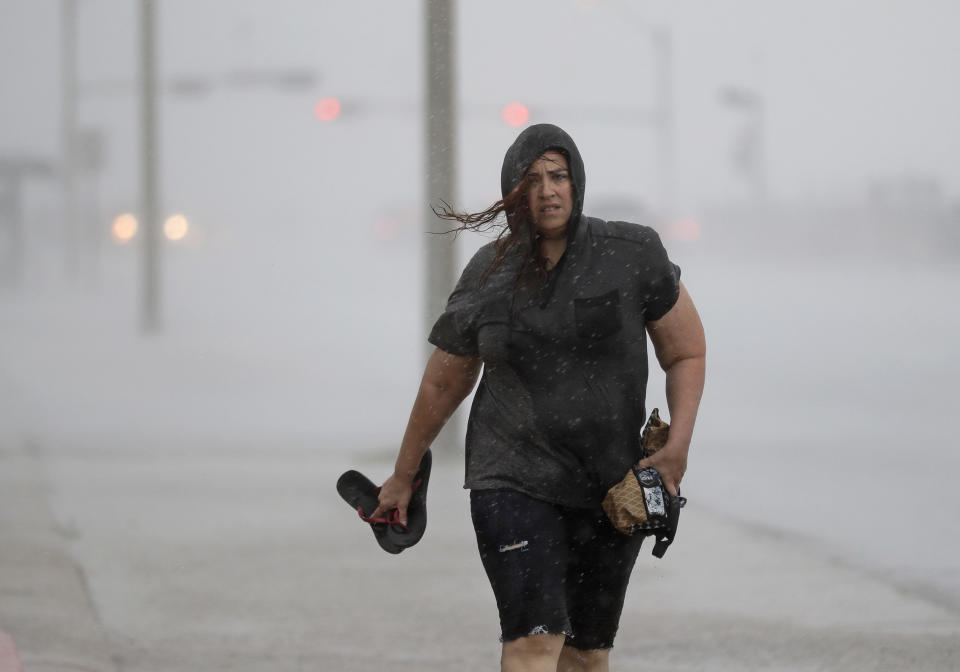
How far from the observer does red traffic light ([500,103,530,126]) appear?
388 inches

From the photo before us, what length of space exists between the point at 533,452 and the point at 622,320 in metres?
0.37

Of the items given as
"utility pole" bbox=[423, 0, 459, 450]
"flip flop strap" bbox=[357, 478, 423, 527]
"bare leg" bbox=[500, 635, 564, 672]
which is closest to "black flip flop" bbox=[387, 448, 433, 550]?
"flip flop strap" bbox=[357, 478, 423, 527]

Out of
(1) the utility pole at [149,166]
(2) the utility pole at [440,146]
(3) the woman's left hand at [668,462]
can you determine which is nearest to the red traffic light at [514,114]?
(2) the utility pole at [440,146]

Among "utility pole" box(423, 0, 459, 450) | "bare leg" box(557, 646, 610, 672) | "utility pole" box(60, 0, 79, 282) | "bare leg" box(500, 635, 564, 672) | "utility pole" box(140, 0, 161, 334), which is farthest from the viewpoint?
"utility pole" box(60, 0, 79, 282)

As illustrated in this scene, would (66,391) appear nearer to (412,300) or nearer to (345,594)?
(345,594)

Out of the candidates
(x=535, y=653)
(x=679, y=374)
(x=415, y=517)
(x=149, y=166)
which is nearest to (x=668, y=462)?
Answer: (x=679, y=374)

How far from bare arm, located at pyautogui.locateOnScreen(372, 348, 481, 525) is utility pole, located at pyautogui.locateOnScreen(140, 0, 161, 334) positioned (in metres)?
15.1

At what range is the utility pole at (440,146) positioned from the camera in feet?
30.7

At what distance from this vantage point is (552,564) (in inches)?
137

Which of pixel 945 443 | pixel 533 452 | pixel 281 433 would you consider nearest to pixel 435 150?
pixel 281 433

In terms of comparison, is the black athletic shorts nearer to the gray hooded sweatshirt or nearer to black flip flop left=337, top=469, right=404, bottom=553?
the gray hooded sweatshirt

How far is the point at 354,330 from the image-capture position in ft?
96.7

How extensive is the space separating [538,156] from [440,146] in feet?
20.0

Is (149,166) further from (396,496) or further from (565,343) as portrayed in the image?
(565,343)
